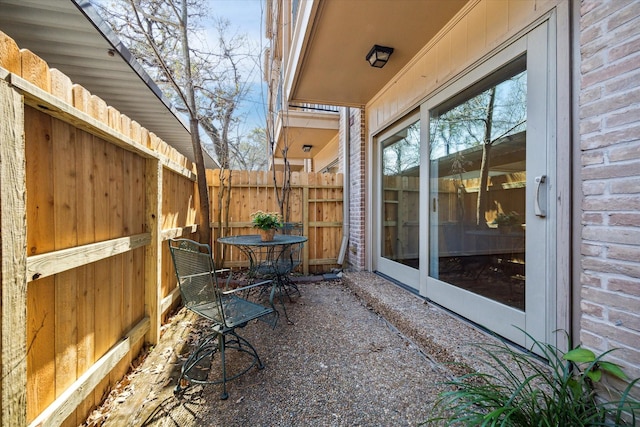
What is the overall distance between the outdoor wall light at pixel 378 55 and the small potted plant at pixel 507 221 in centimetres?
199

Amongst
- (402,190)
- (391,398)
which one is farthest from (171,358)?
(402,190)

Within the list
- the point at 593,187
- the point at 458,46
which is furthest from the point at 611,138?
the point at 458,46

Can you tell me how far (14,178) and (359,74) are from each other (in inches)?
129

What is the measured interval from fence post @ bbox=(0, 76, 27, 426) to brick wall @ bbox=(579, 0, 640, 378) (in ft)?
8.11

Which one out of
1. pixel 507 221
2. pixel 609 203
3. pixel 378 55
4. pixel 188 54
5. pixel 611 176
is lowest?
pixel 507 221

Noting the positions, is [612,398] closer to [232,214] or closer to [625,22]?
[625,22]

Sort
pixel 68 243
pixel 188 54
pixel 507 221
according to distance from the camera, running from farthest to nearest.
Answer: pixel 188 54, pixel 507 221, pixel 68 243

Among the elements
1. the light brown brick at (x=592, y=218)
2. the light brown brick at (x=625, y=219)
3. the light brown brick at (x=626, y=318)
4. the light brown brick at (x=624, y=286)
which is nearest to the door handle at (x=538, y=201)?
the light brown brick at (x=592, y=218)

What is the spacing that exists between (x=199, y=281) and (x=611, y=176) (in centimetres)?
235

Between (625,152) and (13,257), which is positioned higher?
(625,152)

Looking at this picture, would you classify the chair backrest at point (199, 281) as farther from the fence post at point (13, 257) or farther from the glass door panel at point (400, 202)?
the glass door panel at point (400, 202)

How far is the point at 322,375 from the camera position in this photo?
1920mm

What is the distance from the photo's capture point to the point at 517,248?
1904mm

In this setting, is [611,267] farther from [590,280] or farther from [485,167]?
[485,167]
